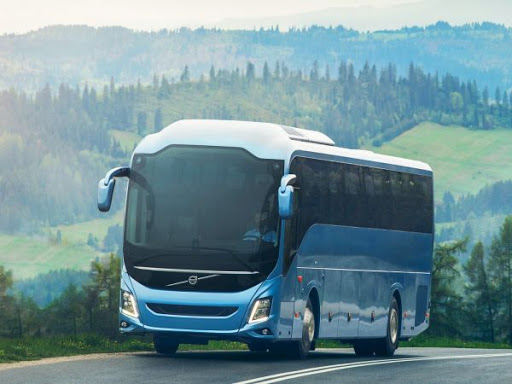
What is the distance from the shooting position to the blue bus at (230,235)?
1961 cm

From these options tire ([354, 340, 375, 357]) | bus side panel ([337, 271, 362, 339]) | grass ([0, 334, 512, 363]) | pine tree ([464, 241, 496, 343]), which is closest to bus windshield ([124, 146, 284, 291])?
grass ([0, 334, 512, 363])

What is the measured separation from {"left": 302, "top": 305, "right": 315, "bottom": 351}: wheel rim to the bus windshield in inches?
82.2

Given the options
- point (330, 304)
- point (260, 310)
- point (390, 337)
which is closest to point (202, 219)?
point (260, 310)

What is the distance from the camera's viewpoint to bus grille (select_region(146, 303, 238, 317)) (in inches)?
770

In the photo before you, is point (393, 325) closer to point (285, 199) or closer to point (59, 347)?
point (59, 347)

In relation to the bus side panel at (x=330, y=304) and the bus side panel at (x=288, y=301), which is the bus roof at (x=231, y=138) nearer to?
the bus side panel at (x=288, y=301)

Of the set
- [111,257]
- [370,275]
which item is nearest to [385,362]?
[370,275]

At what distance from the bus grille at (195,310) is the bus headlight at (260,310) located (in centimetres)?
29

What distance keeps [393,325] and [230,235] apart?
311 inches

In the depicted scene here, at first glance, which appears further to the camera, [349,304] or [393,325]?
[393,325]

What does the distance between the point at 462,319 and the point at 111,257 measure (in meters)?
27.9

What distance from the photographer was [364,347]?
26766 mm

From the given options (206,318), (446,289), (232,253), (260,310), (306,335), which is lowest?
(446,289)

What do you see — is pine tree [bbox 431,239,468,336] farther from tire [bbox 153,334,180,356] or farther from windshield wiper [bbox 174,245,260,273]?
windshield wiper [bbox 174,245,260,273]
